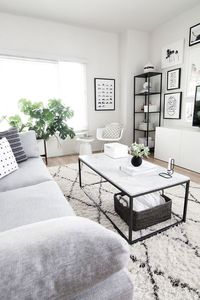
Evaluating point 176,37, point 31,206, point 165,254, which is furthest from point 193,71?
point 31,206

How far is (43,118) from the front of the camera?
327cm

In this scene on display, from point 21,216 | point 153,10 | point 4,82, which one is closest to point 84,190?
point 21,216

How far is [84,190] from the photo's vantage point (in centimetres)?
238

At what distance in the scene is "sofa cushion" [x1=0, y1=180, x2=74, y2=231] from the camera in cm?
104

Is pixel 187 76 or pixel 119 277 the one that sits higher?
pixel 187 76

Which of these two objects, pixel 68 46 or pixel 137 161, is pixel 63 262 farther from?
pixel 68 46

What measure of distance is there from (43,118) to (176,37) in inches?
114

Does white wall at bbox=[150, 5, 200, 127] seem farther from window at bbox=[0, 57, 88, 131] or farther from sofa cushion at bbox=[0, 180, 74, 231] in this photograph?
sofa cushion at bbox=[0, 180, 74, 231]

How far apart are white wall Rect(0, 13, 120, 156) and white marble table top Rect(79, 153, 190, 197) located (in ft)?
7.84

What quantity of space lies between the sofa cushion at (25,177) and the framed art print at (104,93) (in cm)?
267

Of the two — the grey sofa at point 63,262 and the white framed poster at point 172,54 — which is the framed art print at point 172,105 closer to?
the white framed poster at point 172,54

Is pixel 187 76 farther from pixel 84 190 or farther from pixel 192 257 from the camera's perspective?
pixel 192 257

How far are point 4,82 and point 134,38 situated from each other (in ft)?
9.21

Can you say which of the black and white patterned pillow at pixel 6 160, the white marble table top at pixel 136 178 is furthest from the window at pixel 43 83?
the white marble table top at pixel 136 178
